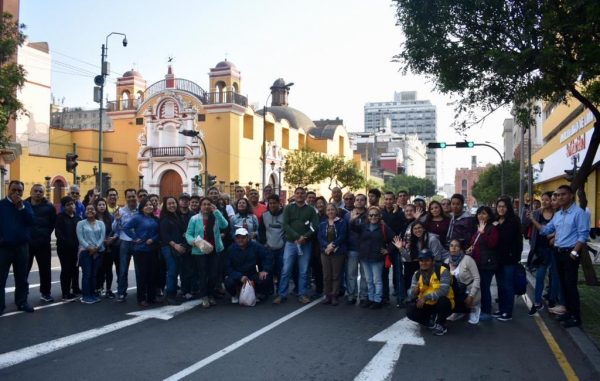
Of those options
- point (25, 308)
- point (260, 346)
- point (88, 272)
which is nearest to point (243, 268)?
point (88, 272)

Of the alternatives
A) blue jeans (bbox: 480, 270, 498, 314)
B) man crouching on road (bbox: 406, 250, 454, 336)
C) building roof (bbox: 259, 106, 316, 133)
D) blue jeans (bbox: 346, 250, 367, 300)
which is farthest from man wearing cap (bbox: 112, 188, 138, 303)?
building roof (bbox: 259, 106, 316, 133)

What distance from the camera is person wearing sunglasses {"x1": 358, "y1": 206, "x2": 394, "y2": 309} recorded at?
9.16 meters

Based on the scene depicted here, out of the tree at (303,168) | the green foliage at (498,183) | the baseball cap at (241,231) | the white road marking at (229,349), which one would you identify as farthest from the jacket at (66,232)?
the green foliage at (498,183)

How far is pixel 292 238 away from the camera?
384 inches

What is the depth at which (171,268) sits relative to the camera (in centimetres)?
939

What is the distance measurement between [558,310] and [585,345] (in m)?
1.72

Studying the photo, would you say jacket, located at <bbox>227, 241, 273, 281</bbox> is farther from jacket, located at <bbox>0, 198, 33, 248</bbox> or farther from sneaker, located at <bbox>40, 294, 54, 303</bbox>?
jacket, located at <bbox>0, 198, 33, 248</bbox>

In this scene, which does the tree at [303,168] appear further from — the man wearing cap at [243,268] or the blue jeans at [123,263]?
the blue jeans at [123,263]

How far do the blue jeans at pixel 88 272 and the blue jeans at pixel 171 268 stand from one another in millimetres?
1193

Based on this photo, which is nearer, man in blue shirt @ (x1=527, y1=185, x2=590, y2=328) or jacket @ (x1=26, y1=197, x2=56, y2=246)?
man in blue shirt @ (x1=527, y1=185, x2=590, y2=328)

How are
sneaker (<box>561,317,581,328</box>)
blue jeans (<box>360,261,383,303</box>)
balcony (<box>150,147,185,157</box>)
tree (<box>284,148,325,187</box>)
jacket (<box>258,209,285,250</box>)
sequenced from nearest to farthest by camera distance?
sneaker (<box>561,317,581,328</box>) → blue jeans (<box>360,261,383,303</box>) → jacket (<box>258,209,285,250</box>) → balcony (<box>150,147,185,157</box>) → tree (<box>284,148,325,187</box>)

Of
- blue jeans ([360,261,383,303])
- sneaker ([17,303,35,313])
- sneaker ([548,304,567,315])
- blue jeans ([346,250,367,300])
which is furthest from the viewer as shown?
blue jeans ([346,250,367,300])

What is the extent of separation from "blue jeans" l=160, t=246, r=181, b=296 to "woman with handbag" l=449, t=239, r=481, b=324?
4.57 metres

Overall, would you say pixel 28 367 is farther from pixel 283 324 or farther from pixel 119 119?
pixel 119 119
